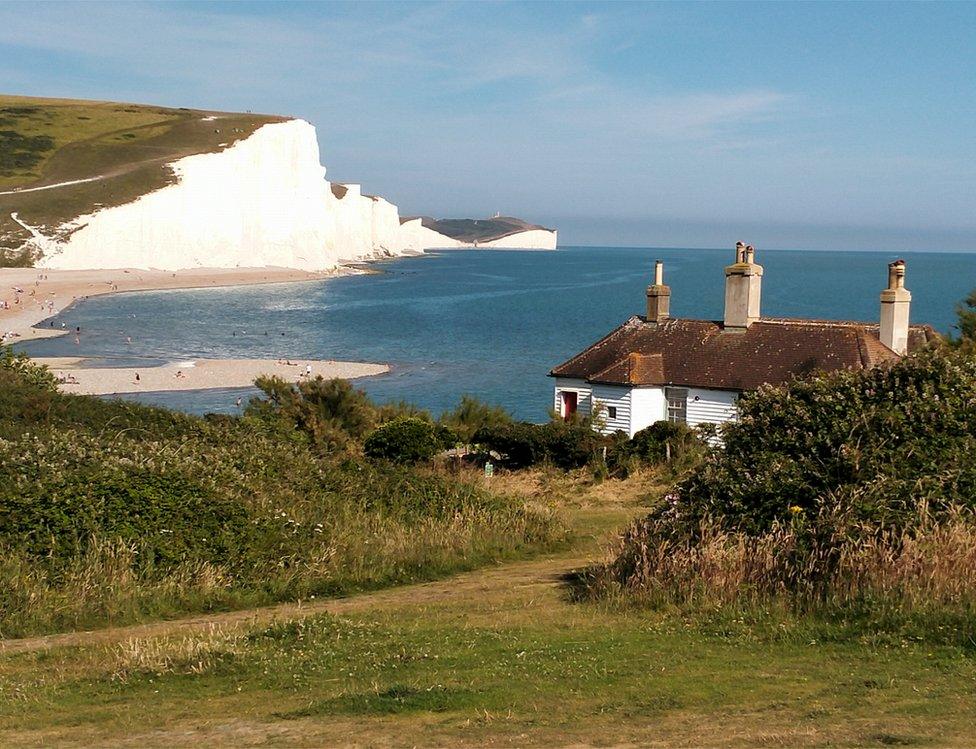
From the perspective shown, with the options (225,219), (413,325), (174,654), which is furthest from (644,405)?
(225,219)

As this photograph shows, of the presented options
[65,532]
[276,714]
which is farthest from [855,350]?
[276,714]

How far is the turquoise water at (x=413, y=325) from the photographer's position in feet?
194

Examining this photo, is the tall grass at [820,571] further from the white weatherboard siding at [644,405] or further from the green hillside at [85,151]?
the green hillside at [85,151]

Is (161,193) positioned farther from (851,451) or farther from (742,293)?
(851,451)

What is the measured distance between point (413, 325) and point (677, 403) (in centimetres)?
6883

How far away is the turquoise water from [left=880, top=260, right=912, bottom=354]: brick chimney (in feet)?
65.5

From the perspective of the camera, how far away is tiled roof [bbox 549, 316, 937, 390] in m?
27.0

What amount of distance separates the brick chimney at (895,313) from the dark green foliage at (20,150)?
137 meters

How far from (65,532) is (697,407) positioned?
736 inches

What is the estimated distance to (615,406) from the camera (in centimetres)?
2836

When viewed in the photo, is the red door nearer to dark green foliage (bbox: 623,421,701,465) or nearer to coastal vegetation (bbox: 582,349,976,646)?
dark green foliage (bbox: 623,421,701,465)

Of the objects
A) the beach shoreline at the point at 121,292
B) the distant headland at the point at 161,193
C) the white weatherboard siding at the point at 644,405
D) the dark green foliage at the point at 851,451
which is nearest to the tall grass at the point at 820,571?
the dark green foliage at the point at 851,451

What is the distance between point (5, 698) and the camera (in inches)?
299

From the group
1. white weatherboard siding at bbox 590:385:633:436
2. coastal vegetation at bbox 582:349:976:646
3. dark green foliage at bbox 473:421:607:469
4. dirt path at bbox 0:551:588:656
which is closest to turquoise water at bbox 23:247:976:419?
white weatherboard siding at bbox 590:385:633:436
